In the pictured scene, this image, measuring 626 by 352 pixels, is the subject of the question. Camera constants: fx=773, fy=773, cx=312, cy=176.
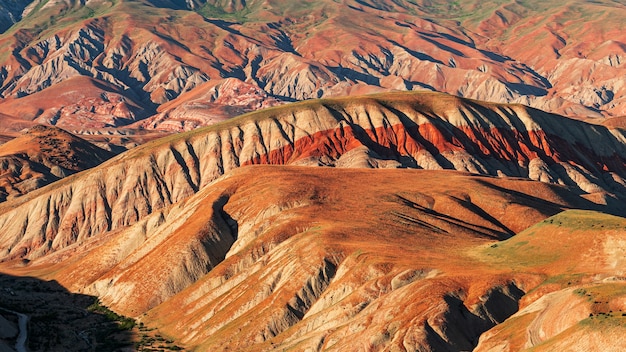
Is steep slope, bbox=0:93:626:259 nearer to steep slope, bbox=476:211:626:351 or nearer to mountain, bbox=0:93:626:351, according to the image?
mountain, bbox=0:93:626:351

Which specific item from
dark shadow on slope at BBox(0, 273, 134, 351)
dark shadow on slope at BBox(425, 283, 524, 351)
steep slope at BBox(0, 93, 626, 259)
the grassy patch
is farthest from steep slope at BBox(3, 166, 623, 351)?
steep slope at BBox(0, 93, 626, 259)

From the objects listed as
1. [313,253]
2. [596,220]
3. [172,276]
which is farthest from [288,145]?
[596,220]

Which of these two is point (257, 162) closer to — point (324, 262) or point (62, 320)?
point (62, 320)

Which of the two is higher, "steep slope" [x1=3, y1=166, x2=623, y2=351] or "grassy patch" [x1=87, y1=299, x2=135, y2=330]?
"steep slope" [x1=3, y1=166, x2=623, y2=351]

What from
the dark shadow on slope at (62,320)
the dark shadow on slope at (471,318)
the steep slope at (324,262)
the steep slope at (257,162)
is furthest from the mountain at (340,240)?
the dark shadow on slope at (62,320)

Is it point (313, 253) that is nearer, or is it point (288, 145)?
point (313, 253)

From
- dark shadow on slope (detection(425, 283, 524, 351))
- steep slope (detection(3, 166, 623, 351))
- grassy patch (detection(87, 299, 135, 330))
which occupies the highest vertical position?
dark shadow on slope (detection(425, 283, 524, 351))

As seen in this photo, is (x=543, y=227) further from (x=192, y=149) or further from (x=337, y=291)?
(x=192, y=149)
